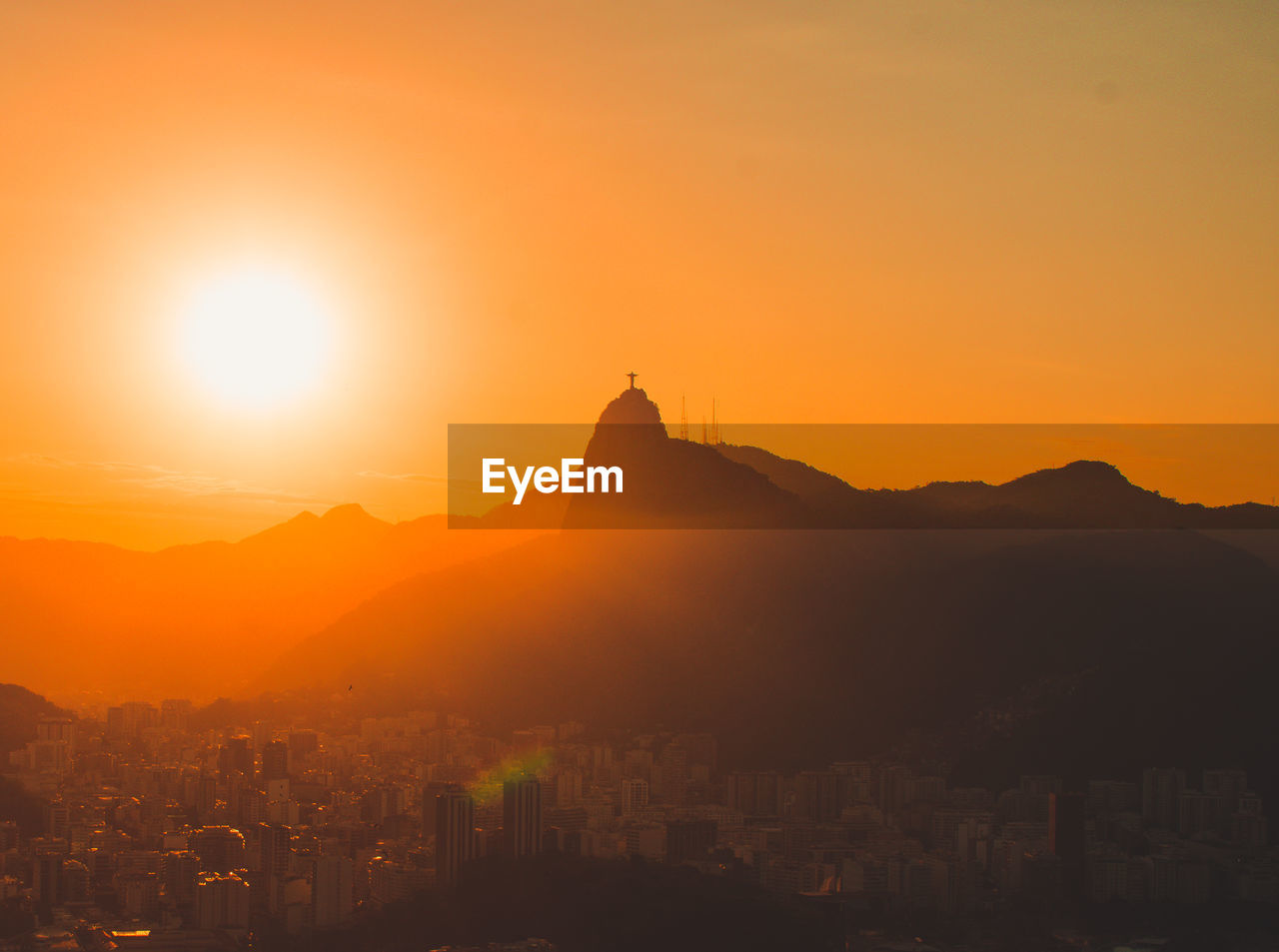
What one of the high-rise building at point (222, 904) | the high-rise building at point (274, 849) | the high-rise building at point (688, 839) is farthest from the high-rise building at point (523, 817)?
the high-rise building at point (222, 904)

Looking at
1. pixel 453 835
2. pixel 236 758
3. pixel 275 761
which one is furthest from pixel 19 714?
pixel 453 835

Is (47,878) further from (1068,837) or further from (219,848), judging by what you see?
(1068,837)

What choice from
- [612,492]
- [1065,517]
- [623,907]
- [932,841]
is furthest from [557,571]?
[623,907]

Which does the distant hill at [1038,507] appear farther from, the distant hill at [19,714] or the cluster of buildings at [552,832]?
the distant hill at [19,714]

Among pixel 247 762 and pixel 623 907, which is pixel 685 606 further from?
pixel 623 907

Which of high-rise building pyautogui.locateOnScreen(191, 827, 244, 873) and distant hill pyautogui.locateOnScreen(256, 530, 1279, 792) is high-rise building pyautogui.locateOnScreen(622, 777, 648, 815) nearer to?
distant hill pyautogui.locateOnScreen(256, 530, 1279, 792)

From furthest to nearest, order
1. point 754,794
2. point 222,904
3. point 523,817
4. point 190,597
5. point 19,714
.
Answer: point 190,597 < point 19,714 < point 754,794 < point 523,817 < point 222,904

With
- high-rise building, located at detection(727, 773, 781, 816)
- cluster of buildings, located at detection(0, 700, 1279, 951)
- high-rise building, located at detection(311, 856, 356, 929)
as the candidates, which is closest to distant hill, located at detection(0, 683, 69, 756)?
cluster of buildings, located at detection(0, 700, 1279, 951)
